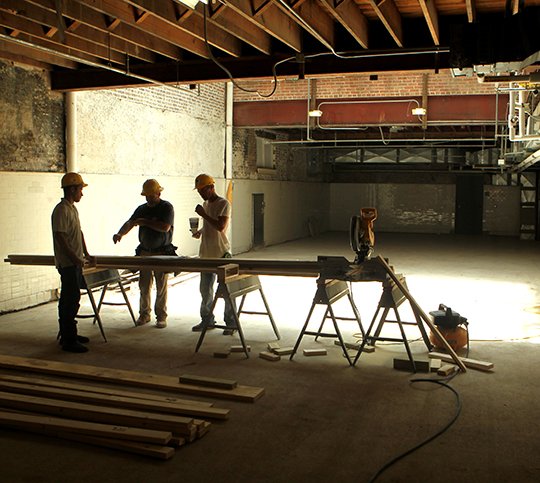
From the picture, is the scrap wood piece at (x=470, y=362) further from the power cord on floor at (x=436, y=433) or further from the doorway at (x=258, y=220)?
the doorway at (x=258, y=220)

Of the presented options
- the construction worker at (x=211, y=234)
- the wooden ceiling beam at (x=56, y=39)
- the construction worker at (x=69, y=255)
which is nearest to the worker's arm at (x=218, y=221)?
the construction worker at (x=211, y=234)

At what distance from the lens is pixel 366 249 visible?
6227 mm

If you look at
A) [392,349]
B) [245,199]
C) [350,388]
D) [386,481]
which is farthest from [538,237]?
[386,481]

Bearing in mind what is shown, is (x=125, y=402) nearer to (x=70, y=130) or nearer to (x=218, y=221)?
(x=218, y=221)

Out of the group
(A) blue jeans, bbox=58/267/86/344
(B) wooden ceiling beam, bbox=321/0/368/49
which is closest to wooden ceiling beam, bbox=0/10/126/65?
(A) blue jeans, bbox=58/267/86/344

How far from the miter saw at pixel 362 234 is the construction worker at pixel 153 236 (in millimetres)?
2430

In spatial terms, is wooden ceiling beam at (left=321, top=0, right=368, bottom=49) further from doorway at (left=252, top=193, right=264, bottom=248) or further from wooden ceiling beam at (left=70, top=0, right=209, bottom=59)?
doorway at (left=252, top=193, right=264, bottom=248)

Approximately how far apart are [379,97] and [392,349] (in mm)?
7541

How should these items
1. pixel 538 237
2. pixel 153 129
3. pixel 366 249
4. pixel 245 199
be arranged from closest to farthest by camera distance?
pixel 366 249 → pixel 153 129 → pixel 245 199 → pixel 538 237

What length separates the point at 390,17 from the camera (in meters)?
6.44

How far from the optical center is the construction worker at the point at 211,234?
282 inches

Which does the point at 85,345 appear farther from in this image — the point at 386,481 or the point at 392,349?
the point at 386,481

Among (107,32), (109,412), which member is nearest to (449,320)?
(109,412)

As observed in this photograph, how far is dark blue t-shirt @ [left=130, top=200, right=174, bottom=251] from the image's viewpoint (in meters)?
7.51
